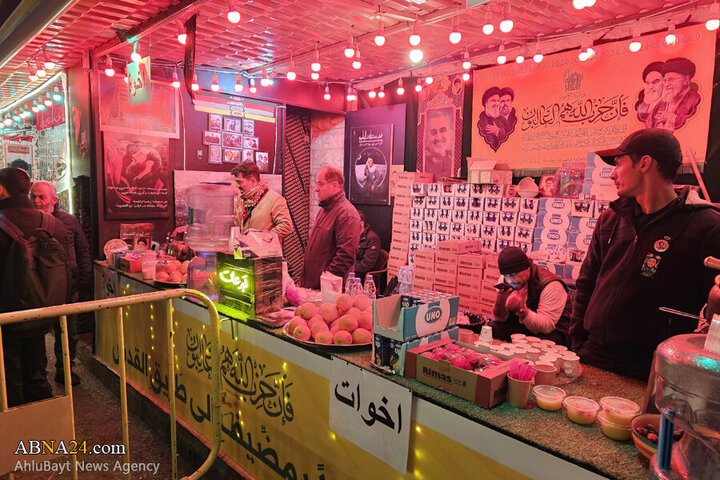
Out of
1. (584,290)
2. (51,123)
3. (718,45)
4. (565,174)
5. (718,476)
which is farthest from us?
(51,123)

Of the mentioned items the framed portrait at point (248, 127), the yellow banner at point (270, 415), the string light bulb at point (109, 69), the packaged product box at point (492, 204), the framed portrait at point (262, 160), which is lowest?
the yellow banner at point (270, 415)

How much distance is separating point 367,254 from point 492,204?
2.24 m

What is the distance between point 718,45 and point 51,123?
9055mm

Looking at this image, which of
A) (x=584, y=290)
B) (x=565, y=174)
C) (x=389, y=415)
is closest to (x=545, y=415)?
(x=389, y=415)

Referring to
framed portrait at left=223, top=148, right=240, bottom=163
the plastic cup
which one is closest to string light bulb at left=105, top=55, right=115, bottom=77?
framed portrait at left=223, top=148, right=240, bottom=163

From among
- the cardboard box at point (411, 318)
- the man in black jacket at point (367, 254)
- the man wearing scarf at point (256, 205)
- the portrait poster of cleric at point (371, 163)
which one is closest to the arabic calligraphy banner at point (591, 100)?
the portrait poster of cleric at point (371, 163)

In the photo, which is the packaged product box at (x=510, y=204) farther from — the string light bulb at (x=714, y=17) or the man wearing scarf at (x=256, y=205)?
the man wearing scarf at (x=256, y=205)

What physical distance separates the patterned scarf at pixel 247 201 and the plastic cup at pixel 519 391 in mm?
3840

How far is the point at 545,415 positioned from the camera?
160cm

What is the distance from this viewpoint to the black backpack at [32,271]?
317 centimetres

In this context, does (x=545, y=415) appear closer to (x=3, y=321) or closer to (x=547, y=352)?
(x=547, y=352)

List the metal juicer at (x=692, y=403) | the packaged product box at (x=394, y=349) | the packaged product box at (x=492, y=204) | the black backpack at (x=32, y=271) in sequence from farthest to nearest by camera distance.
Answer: the packaged product box at (x=492, y=204) → the black backpack at (x=32, y=271) → the packaged product box at (x=394, y=349) → the metal juicer at (x=692, y=403)

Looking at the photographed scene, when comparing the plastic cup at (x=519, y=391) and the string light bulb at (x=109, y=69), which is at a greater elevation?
the string light bulb at (x=109, y=69)

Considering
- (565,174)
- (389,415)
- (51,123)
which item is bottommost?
(389,415)
